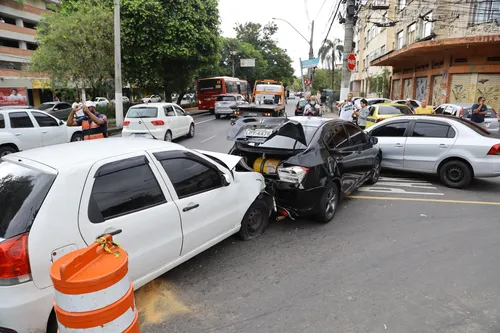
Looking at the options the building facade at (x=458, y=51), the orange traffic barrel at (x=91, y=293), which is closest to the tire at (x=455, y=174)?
the orange traffic barrel at (x=91, y=293)

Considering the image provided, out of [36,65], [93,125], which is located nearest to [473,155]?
[93,125]

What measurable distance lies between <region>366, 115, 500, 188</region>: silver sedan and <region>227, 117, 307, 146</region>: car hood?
11.1 ft

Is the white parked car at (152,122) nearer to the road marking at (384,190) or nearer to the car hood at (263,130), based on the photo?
the car hood at (263,130)

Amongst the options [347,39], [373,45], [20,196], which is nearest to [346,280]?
[20,196]

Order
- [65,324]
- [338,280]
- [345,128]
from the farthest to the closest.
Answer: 1. [345,128]
2. [338,280]
3. [65,324]

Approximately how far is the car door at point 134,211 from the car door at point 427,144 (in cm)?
597

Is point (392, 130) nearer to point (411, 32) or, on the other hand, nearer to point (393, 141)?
point (393, 141)

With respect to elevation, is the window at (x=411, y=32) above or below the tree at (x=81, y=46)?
above

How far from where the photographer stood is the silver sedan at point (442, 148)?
6.70 m

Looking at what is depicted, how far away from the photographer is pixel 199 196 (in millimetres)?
3656

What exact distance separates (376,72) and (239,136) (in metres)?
35.1

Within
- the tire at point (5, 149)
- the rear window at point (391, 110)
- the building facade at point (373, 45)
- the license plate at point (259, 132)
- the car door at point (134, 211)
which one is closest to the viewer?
the car door at point (134, 211)

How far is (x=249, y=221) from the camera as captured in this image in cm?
462

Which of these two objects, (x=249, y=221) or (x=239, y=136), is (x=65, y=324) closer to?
(x=249, y=221)
